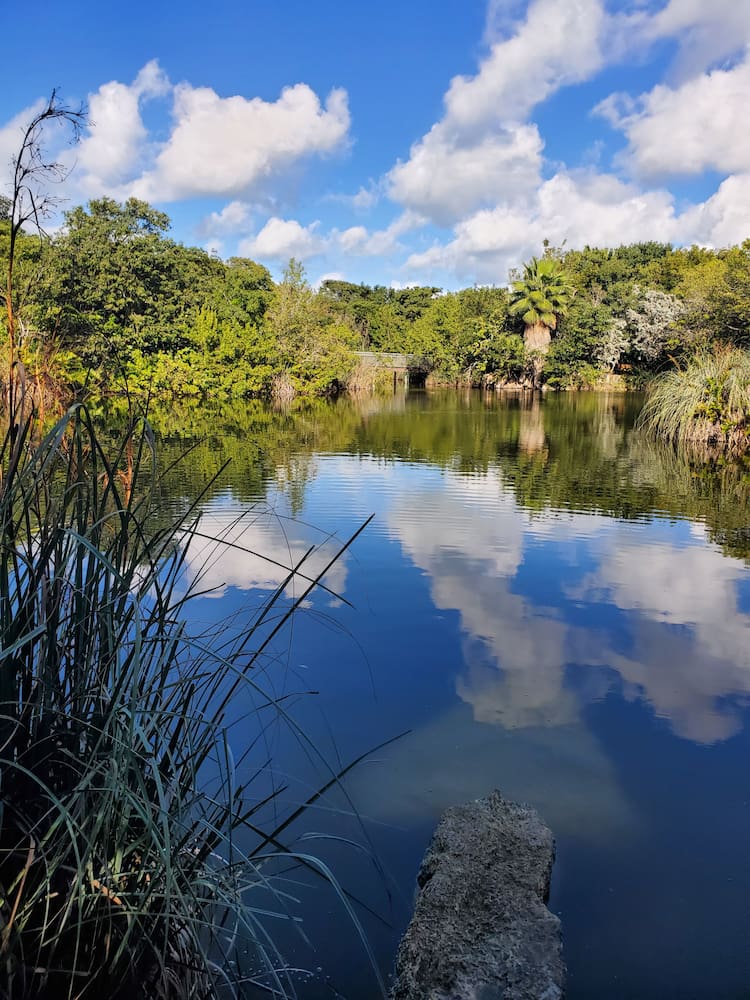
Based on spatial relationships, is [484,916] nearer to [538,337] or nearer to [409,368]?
[538,337]

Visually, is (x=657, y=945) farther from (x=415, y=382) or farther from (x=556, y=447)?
(x=415, y=382)

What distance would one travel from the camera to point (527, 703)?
Answer: 3.72 meters

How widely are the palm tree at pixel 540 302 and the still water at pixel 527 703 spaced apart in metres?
23.1

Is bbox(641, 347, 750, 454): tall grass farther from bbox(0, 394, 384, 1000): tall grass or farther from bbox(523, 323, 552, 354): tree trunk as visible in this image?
bbox(523, 323, 552, 354): tree trunk

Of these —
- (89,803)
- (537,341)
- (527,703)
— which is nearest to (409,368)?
(537,341)

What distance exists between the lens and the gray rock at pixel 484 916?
71.1 inches

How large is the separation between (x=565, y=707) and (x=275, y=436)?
450 inches

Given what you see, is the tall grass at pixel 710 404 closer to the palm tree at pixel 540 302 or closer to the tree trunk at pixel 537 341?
the tree trunk at pixel 537 341

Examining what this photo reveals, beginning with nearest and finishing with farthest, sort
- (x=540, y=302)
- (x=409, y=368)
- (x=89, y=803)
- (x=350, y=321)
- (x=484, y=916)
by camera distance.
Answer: (x=89, y=803), (x=484, y=916), (x=540, y=302), (x=409, y=368), (x=350, y=321)

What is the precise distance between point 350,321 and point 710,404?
1027 inches

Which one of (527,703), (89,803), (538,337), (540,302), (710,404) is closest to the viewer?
(89,803)

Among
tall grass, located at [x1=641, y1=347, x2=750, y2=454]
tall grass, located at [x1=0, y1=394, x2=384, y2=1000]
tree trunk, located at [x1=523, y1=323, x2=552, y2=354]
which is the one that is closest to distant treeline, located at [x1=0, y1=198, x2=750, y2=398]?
tree trunk, located at [x1=523, y1=323, x2=552, y2=354]

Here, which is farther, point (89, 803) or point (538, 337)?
point (538, 337)

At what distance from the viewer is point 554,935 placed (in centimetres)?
196
